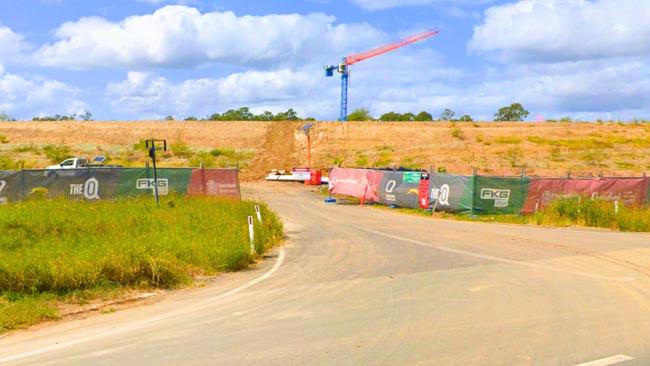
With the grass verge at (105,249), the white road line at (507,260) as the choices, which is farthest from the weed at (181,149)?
the white road line at (507,260)

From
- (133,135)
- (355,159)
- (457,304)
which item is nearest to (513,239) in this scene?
(457,304)

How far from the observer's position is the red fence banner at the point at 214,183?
29422 millimetres

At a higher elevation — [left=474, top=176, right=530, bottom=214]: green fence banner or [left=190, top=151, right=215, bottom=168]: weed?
[left=190, top=151, right=215, bottom=168]: weed

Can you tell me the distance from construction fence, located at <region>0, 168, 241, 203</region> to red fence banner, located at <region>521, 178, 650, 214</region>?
42.4 ft

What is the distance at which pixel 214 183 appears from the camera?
30094 mm

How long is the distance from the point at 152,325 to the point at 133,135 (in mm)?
67601

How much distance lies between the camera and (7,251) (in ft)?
44.4

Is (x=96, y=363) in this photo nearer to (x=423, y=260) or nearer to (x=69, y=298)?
(x=69, y=298)

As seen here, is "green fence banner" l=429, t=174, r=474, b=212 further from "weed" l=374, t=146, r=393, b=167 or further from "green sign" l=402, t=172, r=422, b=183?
"weed" l=374, t=146, r=393, b=167

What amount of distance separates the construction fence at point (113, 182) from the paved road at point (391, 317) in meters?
12.8

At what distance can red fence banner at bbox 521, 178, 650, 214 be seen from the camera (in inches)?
1115

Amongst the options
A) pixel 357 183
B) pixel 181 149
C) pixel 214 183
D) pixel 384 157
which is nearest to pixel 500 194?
pixel 357 183

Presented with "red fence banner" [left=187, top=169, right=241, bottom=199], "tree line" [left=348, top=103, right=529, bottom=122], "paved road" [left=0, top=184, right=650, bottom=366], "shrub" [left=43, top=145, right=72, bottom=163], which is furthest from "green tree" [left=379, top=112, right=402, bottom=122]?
"paved road" [left=0, top=184, right=650, bottom=366]

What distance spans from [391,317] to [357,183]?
28.3 m
